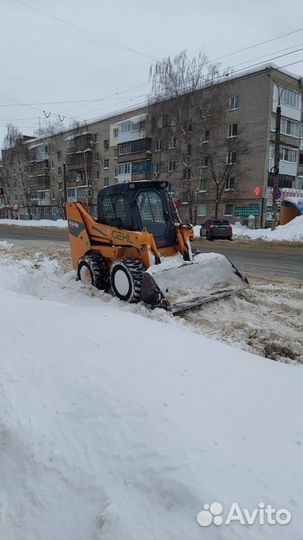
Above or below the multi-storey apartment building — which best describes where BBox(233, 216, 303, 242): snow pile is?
below

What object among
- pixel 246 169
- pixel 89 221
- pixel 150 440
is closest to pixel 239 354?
pixel 150 440

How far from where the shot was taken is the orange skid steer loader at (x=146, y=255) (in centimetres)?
698

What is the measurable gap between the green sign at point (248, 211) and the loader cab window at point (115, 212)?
2857 cm

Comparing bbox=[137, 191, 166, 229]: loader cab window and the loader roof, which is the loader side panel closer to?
the loader roof

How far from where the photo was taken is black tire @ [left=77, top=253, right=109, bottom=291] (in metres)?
8.12

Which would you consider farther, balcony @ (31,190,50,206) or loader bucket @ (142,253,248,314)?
balcony @ (31,190,50,206)

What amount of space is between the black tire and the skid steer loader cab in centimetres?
84

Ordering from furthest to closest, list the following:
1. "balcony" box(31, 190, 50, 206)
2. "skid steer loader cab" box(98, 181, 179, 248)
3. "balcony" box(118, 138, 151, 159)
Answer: "balcony" box(31, 190, 50, 206) < "balcony" box(118, 138, 151, 159) < "skid steer loader cab" box(98, 181, 179, 248)

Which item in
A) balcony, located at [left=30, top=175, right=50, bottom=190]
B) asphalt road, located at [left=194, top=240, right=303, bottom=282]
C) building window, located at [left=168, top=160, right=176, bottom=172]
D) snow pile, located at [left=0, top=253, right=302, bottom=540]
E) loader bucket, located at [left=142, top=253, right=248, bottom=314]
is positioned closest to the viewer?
snow pile, located at [left=0, top=253, right=302, bottom=540]

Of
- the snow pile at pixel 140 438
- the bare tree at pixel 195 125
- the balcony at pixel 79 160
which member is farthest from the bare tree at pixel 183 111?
the snow pile at pixel 140 438

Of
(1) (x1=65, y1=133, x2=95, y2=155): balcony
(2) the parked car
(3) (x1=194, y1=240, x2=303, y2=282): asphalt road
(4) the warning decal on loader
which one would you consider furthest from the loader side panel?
(1) (x1=65, y1=133, x2=95, y2=155): balcony

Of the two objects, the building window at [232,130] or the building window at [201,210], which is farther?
the building window at [201,210]

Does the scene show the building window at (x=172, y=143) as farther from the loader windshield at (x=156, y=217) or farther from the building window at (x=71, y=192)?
the loader windshield at (x=156, y=217)

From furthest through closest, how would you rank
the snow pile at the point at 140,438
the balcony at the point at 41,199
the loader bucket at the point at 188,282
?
1. the balcony at the point at 41,199
2. the loader bucket at the point at 188,282
3. the snow pile at the point at 140,438
